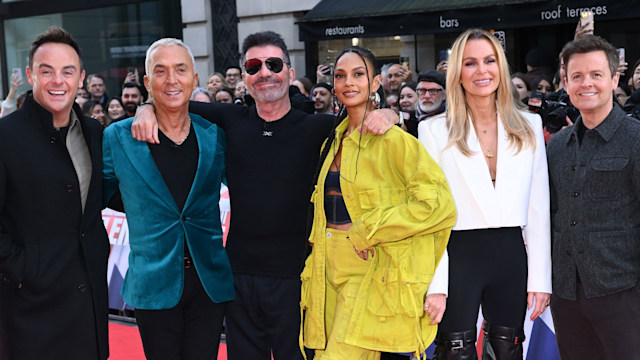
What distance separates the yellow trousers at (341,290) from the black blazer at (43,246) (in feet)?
4.12

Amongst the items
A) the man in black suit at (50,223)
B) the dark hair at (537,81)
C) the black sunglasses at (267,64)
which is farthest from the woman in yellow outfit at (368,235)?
the dark hair at (537,81)

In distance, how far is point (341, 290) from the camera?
3656mm

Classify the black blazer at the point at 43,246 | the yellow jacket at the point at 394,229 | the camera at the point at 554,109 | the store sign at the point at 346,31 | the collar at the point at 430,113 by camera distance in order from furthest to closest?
the store sign at the point at 346,31 < the collar at the point at 430,113 < the camera at the point at 554,109 < the black blazer at the point at 43,246 < the yellow jacket at the point at 394,229

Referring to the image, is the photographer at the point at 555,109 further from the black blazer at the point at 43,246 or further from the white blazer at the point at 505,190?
the black blazer at the point at 43,246

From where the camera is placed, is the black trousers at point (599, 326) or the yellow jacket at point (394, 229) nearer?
the yellow jacket at point (394, 229)

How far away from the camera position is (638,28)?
10.6 metres

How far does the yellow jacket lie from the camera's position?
3373mm

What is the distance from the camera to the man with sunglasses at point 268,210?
393 cm

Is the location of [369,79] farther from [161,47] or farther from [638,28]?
[638,28]

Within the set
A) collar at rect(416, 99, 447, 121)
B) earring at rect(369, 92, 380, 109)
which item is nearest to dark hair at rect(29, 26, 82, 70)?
earring at rect(369, 92, 380, 109)

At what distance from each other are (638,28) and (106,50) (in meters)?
11.3

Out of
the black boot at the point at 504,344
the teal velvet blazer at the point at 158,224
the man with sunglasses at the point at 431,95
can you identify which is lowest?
the black boot at the point at 504,344

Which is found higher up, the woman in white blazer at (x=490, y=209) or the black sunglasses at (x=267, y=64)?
the black sunglasses at (x=267, y=64)

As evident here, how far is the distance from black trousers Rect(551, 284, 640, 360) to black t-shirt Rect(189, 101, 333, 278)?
1504mm
